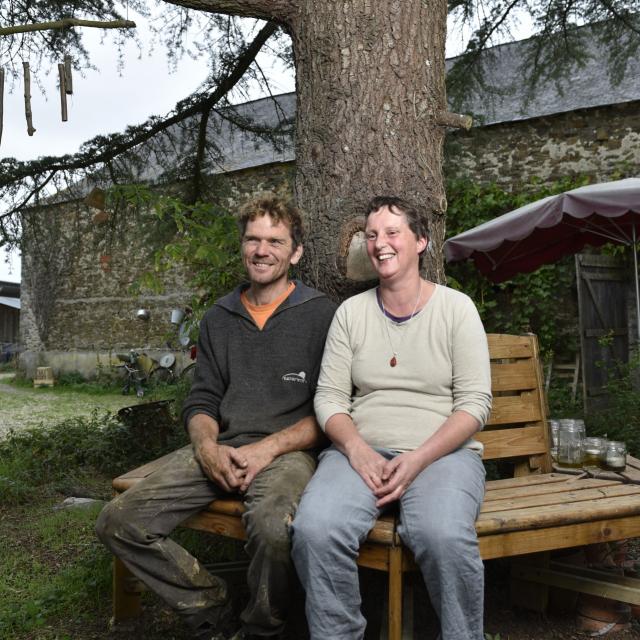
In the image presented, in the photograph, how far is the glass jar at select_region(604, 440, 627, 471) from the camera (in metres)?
2.73

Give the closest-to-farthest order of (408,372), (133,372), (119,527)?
(119,527)
(408,372)
(133,372)

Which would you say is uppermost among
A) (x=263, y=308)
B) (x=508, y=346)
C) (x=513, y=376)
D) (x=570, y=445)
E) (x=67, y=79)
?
(x=67, y=79)

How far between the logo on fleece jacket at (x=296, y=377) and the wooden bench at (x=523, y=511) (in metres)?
0.49

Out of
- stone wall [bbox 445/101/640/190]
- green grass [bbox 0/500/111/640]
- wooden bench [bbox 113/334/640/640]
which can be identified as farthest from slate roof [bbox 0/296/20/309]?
wooden bench [bbox 113/334/640/640]

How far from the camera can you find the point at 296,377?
260 centimetres

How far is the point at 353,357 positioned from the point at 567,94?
8.70 m

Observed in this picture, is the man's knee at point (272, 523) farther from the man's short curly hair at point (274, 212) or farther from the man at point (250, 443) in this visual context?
the man's short curly hair at point (274, 212)

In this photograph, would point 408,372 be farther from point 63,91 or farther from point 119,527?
point 63,91

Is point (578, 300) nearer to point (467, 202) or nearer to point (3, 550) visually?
point (467, 202)

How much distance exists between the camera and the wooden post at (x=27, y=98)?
2893 millimetres

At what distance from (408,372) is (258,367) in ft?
1.89

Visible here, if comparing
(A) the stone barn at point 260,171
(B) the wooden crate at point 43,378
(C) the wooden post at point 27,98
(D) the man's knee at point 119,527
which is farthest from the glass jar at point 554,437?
(B) the wooden crate at point 43,378

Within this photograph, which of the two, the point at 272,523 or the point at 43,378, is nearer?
the point at 272,523

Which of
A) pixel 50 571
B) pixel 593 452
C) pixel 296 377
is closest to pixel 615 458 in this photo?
pixel 593 452
